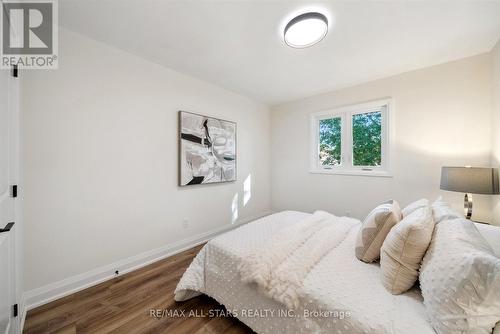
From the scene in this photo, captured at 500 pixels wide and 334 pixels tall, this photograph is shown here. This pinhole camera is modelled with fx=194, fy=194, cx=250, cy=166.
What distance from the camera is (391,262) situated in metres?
1.07

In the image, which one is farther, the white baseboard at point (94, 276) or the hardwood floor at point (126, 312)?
the white baseboard at point (94, 276)

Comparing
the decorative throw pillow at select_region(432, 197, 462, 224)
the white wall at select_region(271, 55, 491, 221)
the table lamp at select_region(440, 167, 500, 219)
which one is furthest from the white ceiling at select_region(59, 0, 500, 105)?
the decorative throw pillow at select_region(432, 197, 462, 224)

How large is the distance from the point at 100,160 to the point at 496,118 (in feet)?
13.4

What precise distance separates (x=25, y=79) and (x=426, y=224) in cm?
304

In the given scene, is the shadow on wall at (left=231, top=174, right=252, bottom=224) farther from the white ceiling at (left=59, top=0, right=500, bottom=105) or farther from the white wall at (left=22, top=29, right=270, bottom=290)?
the white ceiling at (left=59, top=0, right=500, bottom=105)

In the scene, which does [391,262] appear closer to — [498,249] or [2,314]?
[498,249]

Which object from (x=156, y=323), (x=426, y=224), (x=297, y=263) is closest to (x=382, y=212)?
(x=426, y=224)

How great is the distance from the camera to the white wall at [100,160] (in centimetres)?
165

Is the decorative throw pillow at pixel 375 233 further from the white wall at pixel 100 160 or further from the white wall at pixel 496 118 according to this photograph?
the white wall at pixel 100 160

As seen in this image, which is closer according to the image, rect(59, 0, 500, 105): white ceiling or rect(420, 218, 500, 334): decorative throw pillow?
rect(420, 218, 500, 334): decorative throw pillow

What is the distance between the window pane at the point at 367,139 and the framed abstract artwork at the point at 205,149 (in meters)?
1.98

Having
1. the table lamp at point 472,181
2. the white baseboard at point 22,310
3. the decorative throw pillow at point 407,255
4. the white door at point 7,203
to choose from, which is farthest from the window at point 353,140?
the white baseboard at point 22,310

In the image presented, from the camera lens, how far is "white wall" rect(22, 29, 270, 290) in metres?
1.65

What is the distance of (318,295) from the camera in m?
1.04
